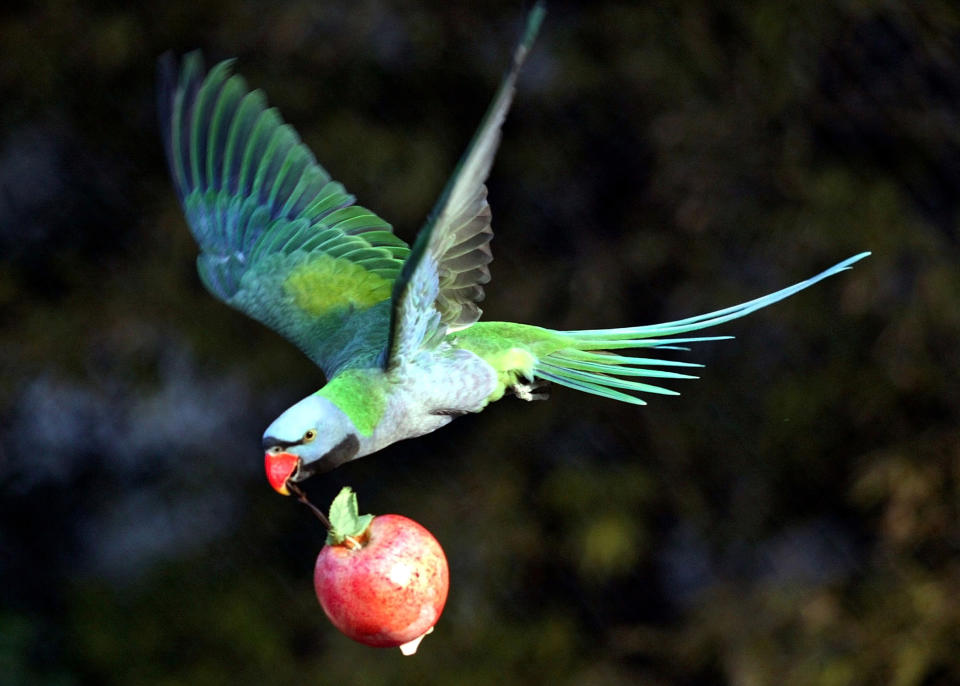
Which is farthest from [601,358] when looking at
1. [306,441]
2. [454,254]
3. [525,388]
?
[306,441]

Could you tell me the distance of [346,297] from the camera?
2211 mm

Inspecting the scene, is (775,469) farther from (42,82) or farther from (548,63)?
(42,82)

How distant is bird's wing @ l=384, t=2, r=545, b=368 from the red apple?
0.29 meters

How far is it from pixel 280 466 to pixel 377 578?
20 centimetres

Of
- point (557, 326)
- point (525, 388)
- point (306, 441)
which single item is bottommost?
point (557, 326)

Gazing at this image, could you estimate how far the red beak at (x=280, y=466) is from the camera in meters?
1.65

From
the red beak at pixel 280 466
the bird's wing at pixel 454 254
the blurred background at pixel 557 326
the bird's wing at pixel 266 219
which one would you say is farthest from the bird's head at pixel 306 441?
the blurred background at pixel 557 326

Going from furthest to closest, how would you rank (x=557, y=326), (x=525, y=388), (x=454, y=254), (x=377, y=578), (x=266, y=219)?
(x=557, y=326)
(x=266, y=219)
(x=525, y=388)
(x=454, y=254)
(x=377, y=578)

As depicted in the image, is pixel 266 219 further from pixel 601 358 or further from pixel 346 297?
pixel 601 358

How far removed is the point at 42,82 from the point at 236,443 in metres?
1.32

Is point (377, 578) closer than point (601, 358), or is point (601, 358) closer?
point (377, 578)

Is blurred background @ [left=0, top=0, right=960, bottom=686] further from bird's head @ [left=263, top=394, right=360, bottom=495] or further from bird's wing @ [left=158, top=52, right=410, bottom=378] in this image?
bird's head @ [left=263, top=394, right=360, bottom=495]

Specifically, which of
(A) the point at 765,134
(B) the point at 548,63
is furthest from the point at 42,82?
(A) the point at 765,134

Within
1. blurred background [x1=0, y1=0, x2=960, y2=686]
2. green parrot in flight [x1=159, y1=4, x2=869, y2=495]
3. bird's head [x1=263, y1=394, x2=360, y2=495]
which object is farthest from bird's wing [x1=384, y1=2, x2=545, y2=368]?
blurred background [x1=0, y1=0, x2=960, y2=686]
